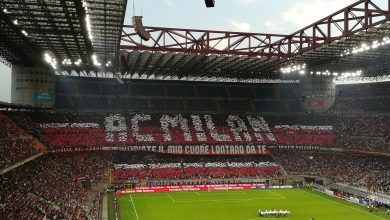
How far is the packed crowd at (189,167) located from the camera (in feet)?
201

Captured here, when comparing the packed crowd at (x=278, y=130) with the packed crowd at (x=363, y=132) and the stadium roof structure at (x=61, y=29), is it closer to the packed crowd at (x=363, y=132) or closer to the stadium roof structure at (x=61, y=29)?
the packed crowd at (x=363, y=132)

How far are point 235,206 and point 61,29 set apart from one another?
86.7ft

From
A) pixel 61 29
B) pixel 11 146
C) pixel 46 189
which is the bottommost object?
pixel 46 189

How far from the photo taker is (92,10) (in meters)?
29.5

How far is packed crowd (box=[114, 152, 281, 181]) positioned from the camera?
201 ft

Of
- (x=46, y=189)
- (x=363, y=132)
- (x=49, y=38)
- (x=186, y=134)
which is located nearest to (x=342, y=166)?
(x=363, y=132)

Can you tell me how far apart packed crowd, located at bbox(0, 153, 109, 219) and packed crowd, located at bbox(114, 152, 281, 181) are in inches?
210

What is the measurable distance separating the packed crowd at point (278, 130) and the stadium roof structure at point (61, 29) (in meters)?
14.8

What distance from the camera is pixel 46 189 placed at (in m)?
37.2

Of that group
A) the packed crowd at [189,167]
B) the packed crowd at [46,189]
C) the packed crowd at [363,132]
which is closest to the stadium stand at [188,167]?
the packed crowd at [189,167]

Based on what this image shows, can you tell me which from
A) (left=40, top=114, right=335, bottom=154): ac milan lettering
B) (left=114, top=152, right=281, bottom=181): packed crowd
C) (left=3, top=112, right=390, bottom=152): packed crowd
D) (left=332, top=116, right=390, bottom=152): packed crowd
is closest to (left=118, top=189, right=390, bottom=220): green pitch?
(left=114, top=152, right=281, bottom=181): packed crowd

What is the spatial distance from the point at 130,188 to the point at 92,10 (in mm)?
32437

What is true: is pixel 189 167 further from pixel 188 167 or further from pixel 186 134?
pixel 186 134

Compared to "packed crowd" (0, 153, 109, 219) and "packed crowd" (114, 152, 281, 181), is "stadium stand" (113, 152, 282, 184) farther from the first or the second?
"packed crowd" (0, 153, 109, 219)
